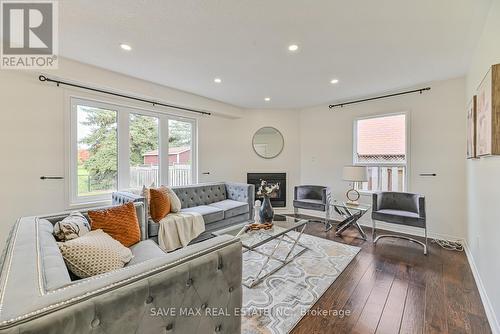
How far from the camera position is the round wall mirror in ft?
17.5

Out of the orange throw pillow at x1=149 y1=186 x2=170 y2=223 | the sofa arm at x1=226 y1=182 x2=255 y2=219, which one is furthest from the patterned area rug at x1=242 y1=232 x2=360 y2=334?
the orange throw pillow at x1=149 y1=186 x2=170 y2=223

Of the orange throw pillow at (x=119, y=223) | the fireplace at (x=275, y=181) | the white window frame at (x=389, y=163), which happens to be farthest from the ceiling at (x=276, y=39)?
the fireplace at (x=275, y=181)

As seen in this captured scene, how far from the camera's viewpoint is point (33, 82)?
272 cm

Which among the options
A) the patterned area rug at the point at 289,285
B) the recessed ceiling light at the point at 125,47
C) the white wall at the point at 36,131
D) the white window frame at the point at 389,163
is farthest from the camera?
the white window frame at the point at 389,163

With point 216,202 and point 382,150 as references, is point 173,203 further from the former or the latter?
point 382,150

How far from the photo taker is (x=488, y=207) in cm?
199

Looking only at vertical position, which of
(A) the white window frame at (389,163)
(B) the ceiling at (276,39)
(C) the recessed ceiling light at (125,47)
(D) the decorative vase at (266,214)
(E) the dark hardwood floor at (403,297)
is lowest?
(E) the dark hardwood floor at (403,297)

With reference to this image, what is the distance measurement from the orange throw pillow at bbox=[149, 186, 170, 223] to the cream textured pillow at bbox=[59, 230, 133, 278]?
1601 mm

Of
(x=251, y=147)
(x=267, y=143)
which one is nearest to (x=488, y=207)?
(x=267, y=143)

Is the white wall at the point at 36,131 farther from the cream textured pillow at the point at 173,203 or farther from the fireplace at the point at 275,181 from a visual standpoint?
the fireplace at the point at 275,181

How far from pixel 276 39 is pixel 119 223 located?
229 centimetres

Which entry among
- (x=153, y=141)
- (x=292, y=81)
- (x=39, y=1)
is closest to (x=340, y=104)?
(x=292, y=81)

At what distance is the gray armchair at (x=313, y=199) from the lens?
413cm
